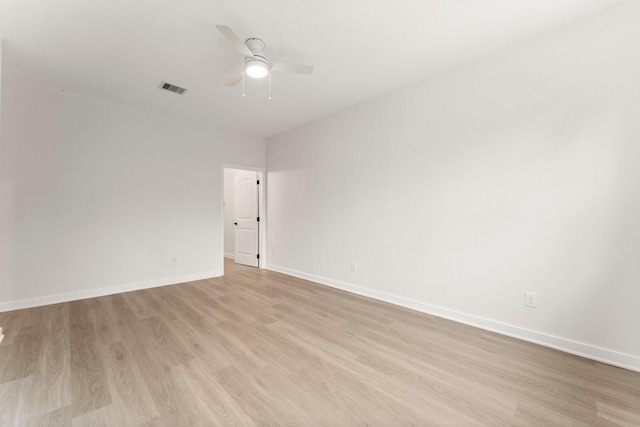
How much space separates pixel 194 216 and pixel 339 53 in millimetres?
3513

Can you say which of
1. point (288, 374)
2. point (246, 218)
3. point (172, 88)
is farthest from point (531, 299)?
point (246, 218)

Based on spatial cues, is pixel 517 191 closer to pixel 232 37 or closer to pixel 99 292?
pixel 232 37

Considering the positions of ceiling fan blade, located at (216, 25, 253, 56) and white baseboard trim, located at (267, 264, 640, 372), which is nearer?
ceiling fan blade, located at (216, 25, 253, 56)

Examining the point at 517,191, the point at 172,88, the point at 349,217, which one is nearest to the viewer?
the point at 517,191

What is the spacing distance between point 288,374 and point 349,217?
240 cm

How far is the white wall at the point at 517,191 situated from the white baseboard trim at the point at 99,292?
275 cm

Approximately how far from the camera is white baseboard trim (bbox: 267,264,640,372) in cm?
198

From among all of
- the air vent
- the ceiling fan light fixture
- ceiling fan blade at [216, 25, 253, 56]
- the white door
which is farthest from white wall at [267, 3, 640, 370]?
the white door

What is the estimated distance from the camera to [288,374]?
1880 mm

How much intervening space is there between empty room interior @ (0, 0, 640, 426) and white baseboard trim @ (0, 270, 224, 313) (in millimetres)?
22

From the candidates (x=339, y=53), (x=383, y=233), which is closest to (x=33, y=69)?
(x=339, y=53)

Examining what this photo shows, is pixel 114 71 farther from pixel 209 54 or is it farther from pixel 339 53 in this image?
pixel 339 53

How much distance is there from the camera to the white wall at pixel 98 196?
10.3 ft

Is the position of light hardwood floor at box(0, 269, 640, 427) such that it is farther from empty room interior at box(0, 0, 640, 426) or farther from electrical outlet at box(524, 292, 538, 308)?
electrical outlet at box(524, 292, 538, 308)
